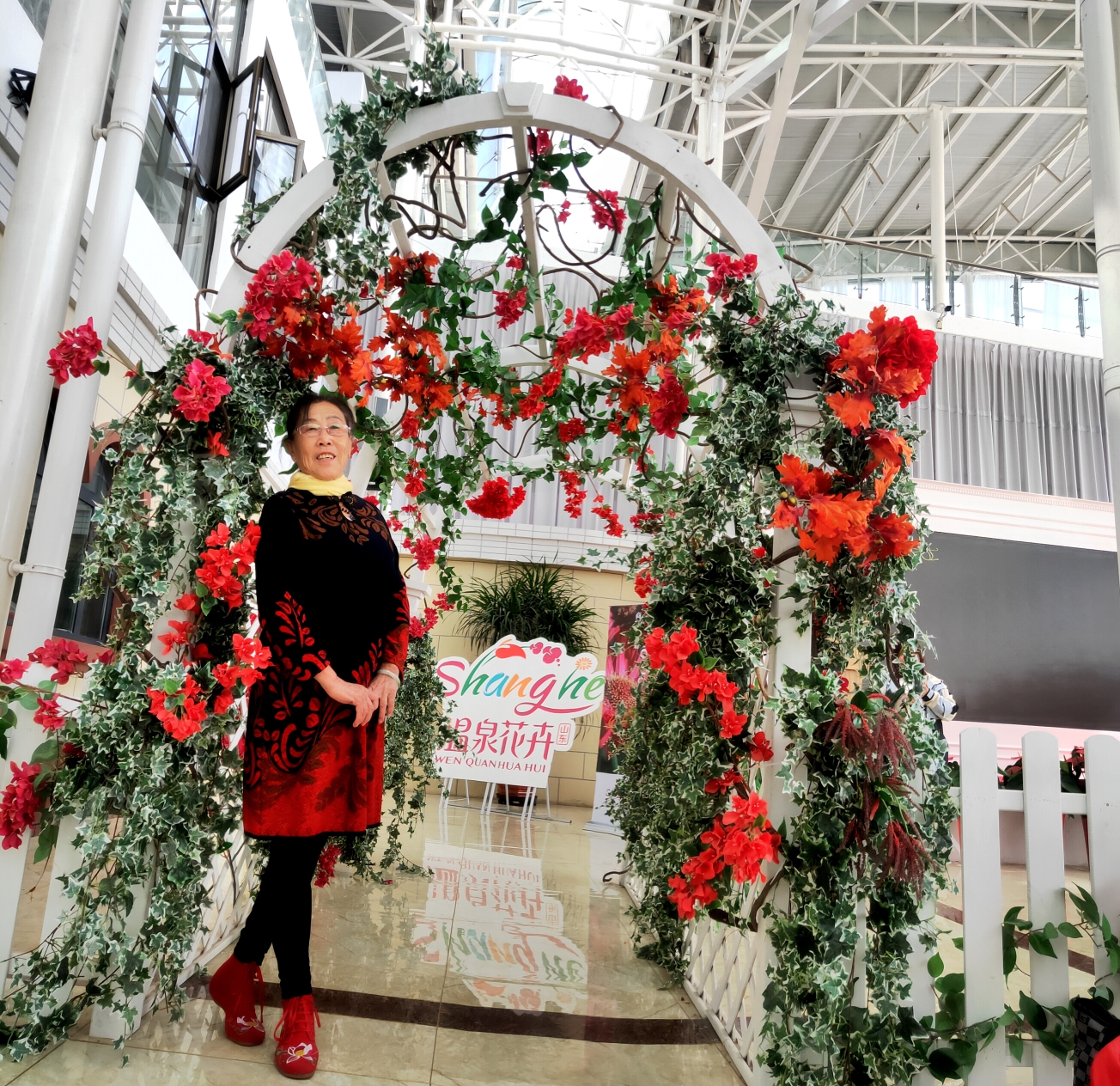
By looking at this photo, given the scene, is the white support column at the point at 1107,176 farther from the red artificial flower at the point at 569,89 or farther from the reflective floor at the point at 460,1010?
the reflective floor at the point at 460,1010

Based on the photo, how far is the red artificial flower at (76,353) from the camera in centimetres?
189

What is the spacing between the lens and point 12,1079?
1.74 meters

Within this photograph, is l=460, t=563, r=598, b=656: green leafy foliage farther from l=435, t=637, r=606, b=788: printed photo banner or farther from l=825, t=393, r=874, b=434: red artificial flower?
l=825, t=393, r=874, b=434: red artificial flower

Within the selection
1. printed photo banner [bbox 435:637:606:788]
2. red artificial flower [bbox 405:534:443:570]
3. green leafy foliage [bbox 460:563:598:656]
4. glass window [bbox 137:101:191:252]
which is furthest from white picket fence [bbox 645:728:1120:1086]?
green leafy foliage [bbox 460:563:598:656]

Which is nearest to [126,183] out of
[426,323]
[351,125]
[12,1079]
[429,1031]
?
[351,125]

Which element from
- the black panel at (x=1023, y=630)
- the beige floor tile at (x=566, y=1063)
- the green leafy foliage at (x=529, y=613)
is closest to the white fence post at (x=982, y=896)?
the beige floor tile at (x=566, y=1063)

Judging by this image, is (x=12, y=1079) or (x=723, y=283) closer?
(x=12, y=1079)

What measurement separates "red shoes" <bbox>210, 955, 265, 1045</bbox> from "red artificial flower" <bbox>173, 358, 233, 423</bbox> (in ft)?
4.06

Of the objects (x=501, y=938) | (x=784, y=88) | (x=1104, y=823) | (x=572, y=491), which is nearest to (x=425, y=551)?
(x=572, y=491)

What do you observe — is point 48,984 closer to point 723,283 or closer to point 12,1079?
point 12,1079

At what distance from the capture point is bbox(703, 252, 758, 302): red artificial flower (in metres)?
2.13

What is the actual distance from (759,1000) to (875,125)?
10.7m

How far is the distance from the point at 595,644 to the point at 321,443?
6.21 meters

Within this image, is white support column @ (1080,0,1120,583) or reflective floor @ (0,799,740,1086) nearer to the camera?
reflective floor @ (0,799,740,1086)
